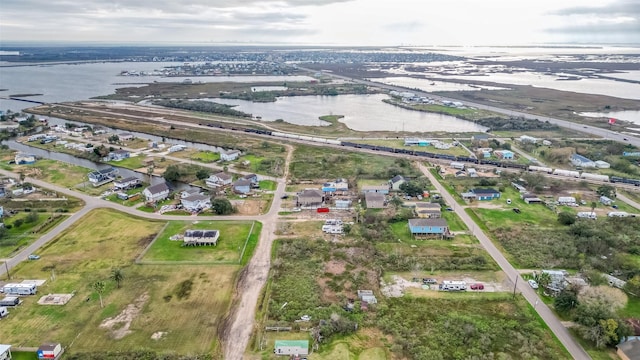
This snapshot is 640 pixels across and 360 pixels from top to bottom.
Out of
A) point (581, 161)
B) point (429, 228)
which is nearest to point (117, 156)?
point (429, 228)

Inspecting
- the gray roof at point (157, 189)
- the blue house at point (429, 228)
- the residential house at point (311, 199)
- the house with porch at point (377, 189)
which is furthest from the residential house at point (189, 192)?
the blue house at point (429, 228)

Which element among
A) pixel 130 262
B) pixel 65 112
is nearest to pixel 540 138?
pixel 130 262

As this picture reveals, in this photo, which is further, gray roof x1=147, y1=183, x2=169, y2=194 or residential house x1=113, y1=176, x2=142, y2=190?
residential house x1=113, y1=176, x2=142, y2=190

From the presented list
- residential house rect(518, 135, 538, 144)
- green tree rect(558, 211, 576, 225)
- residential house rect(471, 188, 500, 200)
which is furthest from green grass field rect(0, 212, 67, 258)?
residential house rect(518, 135, 538, 144)

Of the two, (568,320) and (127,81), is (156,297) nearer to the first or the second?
(568,320)

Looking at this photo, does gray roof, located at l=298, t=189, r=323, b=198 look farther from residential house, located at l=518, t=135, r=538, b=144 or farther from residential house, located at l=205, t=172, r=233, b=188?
residential house, located at l=518, t=135, r=538, b=144

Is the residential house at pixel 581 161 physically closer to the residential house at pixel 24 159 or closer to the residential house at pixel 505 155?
the residential house at pixel 505 155

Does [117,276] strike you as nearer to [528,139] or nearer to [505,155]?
[505,155]
